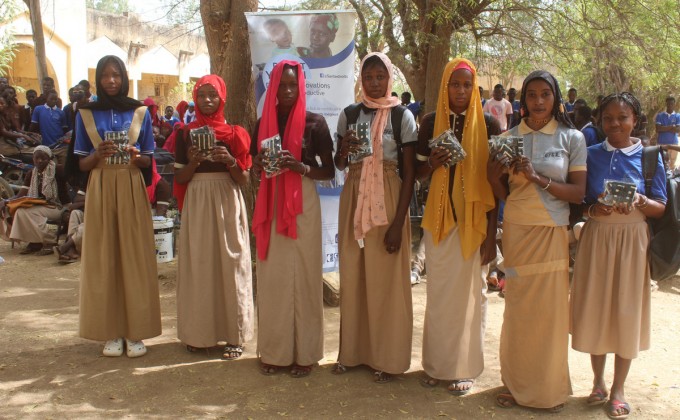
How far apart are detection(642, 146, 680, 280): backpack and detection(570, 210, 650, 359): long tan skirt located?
0.05 metres

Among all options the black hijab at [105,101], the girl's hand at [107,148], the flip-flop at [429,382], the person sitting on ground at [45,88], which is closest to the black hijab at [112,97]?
the black hijab at [105,101]

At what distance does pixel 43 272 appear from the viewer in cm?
710

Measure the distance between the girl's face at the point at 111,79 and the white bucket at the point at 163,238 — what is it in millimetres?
3299

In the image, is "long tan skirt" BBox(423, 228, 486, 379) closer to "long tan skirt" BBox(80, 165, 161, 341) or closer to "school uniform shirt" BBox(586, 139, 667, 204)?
"school uniform shirt" BBox(586, 139, 667, 204)

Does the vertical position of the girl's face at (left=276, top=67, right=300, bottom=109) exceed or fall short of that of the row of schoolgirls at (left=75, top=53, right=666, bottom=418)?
it exceeds it

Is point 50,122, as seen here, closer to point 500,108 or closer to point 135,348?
point 135,348

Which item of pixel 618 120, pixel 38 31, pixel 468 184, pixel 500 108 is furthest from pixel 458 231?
pixel 38 31

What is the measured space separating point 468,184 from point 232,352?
2.10 m

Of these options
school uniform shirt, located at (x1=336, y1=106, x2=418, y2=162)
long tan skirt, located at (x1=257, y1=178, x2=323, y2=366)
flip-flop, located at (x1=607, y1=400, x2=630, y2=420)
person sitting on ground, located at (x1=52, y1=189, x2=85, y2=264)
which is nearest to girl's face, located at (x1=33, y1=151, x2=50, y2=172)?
person sitting on ground, located at (x1=52, y1=189, x2=85, y2=264)

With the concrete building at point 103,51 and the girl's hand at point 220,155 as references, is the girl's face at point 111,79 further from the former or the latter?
the concrete building at point 103,51

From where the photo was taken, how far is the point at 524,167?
3.26 meters

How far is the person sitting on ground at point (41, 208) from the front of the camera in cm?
795

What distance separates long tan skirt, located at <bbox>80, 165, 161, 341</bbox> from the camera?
4215mm

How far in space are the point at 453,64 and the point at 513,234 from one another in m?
1.06
